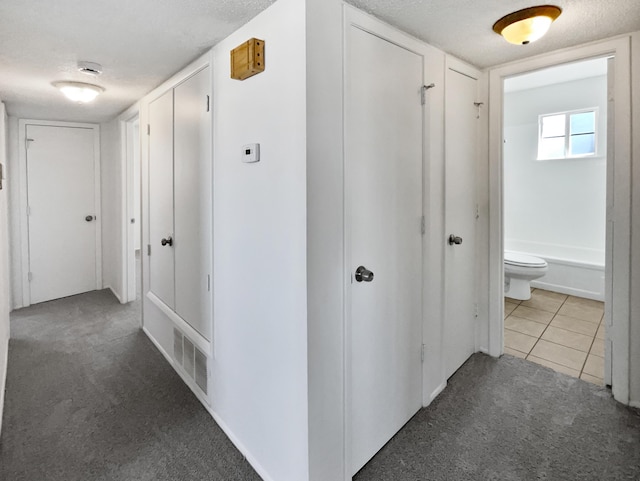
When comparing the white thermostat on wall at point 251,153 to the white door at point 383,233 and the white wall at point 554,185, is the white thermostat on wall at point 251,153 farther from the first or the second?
the white wall at point 554,185

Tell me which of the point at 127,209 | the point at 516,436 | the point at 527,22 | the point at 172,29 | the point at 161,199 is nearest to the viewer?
the point at 527,22

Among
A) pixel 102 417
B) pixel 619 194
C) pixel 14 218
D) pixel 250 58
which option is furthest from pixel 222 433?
pixel 14 218

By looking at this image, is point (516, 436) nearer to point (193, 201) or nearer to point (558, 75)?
point (193, 201)

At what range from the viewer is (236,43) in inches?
67.1

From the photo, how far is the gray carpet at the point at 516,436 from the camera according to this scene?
5.28ft

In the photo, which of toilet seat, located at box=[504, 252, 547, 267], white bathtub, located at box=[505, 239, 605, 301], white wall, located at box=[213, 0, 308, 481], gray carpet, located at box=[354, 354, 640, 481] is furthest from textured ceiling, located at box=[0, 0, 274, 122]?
white bathtub, located at box=[505, 239, 605, 301]

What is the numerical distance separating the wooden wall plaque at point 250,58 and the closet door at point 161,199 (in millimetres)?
1125

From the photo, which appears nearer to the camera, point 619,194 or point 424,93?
point 424,93

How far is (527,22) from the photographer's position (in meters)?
1.62

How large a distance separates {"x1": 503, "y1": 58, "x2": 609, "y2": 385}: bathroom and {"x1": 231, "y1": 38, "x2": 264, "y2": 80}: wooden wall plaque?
2977 millimetres

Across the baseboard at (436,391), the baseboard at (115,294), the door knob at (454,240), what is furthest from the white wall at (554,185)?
the baseboard at (115,294)

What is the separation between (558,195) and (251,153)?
4.00 metres

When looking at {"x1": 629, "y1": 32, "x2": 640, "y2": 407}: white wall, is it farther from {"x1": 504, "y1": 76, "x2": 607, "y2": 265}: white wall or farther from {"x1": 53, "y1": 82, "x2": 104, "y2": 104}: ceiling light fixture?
{"x1": 53, "y1": 82, "x2": 104, "y2": 104}: ceiling light fixture

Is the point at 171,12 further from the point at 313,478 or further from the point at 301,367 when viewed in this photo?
the point at 313,478
